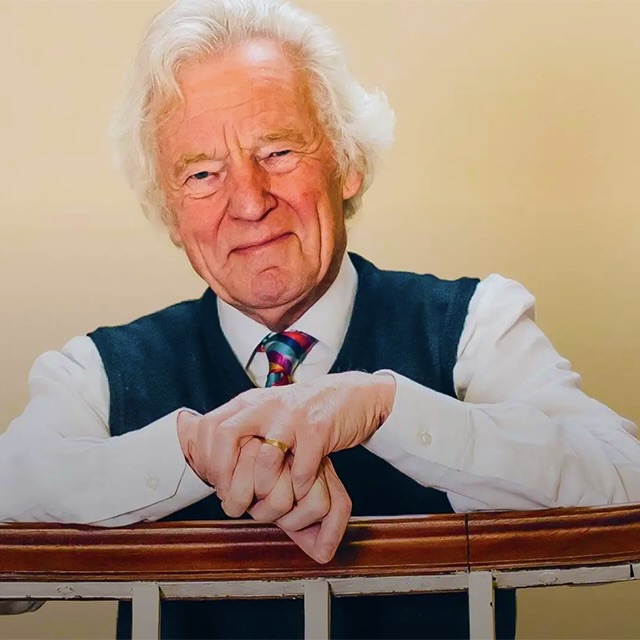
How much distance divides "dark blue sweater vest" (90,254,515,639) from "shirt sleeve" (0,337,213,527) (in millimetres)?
41

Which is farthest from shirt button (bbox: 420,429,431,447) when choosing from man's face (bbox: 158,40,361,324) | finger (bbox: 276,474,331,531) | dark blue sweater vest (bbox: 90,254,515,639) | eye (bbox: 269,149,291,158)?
eye (bbox: 269,149,291,158)

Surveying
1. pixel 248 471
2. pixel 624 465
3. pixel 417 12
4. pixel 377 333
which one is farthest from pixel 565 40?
pixel 248 471

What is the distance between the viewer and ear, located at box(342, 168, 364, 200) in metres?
2.36

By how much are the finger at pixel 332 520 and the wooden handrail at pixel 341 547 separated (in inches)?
0.6

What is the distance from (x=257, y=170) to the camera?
2273 millimetres

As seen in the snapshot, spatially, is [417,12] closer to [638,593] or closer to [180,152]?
[180,152]

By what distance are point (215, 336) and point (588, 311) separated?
2.47 ft

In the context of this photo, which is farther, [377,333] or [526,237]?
[526,237]

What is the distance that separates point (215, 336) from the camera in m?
2.29

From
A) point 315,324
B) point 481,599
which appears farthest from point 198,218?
point 481,599

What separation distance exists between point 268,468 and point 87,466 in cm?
36

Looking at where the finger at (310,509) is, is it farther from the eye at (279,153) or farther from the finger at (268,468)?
the eye at (279,153)

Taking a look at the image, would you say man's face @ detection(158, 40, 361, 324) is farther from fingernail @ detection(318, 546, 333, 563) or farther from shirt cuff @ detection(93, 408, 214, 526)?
fingernail @ detection(318, 546, 333, 563)

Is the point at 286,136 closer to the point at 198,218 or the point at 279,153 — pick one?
the point at 279,153
